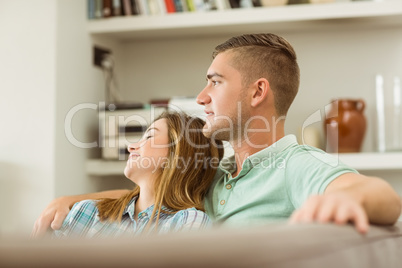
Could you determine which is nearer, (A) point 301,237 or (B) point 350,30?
(A) point 301,237

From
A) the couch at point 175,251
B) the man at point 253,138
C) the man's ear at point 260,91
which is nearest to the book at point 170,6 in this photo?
the man at point 253,138

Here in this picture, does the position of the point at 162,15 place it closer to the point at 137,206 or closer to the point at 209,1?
the point at 209,1

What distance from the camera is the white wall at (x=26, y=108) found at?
239 cm

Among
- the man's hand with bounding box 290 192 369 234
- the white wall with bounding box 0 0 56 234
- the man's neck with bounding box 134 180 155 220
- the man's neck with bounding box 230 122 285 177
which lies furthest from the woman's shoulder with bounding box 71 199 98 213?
the white wall with bounding box 0 0 56 234

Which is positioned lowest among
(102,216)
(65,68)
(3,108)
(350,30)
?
(102,216)

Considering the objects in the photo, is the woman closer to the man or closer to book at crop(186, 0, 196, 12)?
the man

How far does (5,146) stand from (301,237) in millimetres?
2108

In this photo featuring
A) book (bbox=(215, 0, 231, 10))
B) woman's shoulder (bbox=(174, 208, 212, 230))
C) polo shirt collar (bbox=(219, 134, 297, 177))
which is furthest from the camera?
book (bbox=(215, 0, 231, 10))

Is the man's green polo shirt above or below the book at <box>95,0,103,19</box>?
below

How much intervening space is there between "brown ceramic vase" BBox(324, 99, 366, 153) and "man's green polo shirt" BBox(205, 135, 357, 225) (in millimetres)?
1144

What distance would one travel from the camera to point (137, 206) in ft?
4.64

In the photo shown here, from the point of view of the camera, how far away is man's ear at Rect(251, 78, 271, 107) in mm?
1369

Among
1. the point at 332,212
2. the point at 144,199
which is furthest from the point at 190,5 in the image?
the point at 332,212

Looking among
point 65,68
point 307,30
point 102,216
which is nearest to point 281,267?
point 102,216
